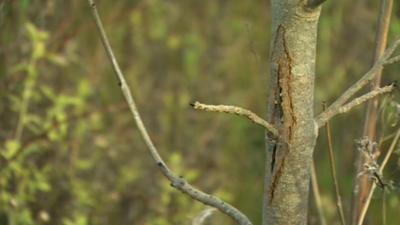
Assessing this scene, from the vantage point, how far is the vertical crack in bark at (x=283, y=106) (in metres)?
1.72

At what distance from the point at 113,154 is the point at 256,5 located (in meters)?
1.99

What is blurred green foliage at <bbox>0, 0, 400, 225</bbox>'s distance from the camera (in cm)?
378

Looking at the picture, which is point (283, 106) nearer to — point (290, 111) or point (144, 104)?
point (290, 111)

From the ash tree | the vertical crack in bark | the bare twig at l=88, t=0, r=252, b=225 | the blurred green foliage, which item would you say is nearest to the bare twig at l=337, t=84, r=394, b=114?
the ash tree

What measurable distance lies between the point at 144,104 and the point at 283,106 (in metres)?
3.20

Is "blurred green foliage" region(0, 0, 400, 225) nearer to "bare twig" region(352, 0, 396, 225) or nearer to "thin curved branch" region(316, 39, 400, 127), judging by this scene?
"bare twig" region(352, 0, 396, 225)

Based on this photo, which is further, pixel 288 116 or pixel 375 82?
pixel 375 82

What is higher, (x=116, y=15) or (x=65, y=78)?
(x=116, y=15)

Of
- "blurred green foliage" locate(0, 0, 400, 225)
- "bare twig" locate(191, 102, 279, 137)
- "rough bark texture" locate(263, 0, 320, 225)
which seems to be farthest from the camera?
"blurred green foliage" locate(0, 0, 400, 225)

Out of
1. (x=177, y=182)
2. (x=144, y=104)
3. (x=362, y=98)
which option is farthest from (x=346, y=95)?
(x=144, y=104)

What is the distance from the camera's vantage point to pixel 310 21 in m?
1.71

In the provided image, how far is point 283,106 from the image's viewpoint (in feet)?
5.68

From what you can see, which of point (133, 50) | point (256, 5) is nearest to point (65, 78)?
point (133, 50)

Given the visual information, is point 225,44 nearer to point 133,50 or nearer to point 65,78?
point 133,50
